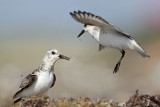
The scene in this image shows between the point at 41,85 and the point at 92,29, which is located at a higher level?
the point at 92,29

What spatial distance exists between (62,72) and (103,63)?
18.7 ft

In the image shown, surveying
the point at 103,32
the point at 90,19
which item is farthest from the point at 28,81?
the point at 103,32

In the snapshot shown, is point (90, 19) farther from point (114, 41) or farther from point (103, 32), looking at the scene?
point (114, 41)

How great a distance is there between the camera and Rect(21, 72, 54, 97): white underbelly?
18.8 meters

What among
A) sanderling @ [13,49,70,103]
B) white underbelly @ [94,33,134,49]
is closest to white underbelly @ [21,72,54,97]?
sanderling @ [13,49,70,103]

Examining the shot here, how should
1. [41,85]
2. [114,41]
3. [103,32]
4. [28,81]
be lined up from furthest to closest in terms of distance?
[114,41], [103,32], [28,81], [41,85]

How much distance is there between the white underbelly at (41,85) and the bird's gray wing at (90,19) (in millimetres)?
2395

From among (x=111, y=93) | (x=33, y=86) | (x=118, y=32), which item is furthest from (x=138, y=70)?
(x=33, y=86)

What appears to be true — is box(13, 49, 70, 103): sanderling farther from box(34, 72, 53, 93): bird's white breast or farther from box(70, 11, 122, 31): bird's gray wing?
box(70, 11, 122, 31): bird's gray wing

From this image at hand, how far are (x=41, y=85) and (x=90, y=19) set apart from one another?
301 centimetres

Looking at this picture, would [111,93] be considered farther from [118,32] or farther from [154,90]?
[118,32]

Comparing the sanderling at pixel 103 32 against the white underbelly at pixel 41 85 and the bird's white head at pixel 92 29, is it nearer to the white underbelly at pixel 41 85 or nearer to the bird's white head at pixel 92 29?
the bird's white head at pixel 92 29

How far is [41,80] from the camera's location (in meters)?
18.9

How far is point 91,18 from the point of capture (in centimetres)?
2073
